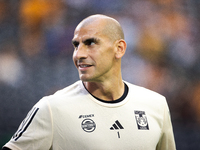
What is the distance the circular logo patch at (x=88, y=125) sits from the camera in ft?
5.46

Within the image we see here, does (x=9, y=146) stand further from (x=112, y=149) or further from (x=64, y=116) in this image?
(x=112, y=149)

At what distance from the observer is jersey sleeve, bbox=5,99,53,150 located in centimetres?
157

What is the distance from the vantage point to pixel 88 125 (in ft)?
5.50

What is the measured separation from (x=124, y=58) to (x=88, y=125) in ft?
8.88

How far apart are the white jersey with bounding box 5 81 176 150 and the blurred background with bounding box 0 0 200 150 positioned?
2259 mm

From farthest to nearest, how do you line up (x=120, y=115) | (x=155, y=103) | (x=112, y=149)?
(x=155, y=103), (x=120, y=115), (x=112, y=149)

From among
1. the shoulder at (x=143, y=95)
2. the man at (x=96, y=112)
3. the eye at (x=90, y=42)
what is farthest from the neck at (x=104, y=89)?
the eye at (x=90, y=42)

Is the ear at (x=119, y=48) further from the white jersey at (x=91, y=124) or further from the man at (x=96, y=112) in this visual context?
the white jersey at (x=91, y=124)

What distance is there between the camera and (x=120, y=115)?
1.78m

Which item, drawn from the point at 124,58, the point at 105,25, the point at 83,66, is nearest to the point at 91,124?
the point at 83,66

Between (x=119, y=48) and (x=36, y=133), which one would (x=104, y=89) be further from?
(x=36, y=133)

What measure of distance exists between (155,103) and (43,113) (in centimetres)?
80

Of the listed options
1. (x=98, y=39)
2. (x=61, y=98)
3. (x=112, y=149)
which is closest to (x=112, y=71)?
(x=98, y=39)

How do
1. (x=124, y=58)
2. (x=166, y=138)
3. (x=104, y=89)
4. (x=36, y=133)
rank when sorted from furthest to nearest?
(x=124, y=58)
(x=166, y=138)
(x=104, y=89)
(x=36, y=133)
